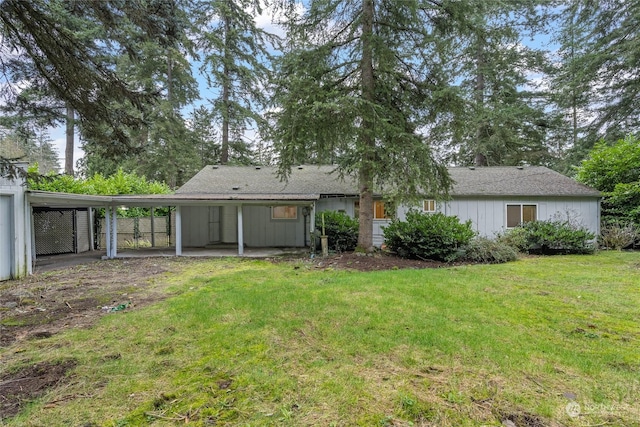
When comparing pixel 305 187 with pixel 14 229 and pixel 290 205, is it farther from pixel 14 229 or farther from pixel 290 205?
pixel 14 229

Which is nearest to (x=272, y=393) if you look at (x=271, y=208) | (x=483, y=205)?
(x=271, y=208)

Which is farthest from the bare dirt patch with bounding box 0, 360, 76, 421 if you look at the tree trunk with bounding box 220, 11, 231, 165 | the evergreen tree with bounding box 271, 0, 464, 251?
the tree trunk with bounding box 220, 11, 231, 165

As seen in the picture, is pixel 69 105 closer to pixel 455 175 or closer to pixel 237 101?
pixel 455 175

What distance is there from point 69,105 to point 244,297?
4139 mm

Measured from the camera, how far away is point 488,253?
373 inches

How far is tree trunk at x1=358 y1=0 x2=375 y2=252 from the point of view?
8.91 meters

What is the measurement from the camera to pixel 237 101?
2034 cm

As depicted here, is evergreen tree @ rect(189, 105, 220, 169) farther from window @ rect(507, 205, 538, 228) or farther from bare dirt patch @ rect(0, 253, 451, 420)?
window @ rect(507, 205, 538, 228)

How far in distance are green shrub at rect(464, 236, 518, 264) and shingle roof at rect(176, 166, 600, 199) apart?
3.30 meters

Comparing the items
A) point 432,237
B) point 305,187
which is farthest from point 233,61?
point 432,237

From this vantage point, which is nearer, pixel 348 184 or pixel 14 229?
pixel 14 229

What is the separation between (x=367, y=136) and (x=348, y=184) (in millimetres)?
4826

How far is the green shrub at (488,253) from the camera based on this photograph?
9.41 meters

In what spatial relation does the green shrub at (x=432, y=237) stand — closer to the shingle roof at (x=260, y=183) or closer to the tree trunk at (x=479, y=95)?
the shingle roof at (x=260, y=183)
